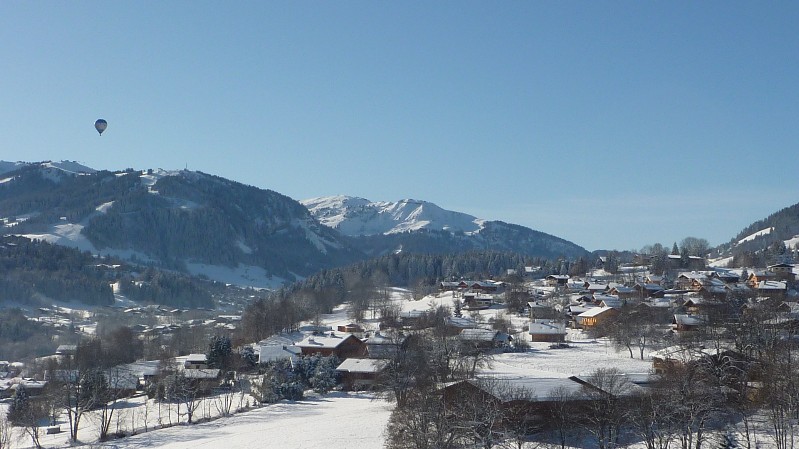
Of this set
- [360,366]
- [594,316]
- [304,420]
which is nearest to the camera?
[304,420]

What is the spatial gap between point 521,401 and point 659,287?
77.5 meters

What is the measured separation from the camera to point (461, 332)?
2904 inches

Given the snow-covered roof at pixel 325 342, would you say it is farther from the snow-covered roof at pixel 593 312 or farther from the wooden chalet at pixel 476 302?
the wooden chalet at pixel 476 302

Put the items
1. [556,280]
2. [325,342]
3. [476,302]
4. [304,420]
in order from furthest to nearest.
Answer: [556,280], [476,302], [325,342], [304,420]

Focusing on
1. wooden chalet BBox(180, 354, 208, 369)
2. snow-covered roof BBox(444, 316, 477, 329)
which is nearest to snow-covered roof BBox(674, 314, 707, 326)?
snow-covered roof BBox(444, 316, 477, 329)

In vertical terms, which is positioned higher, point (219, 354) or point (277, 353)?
point (219, 354)

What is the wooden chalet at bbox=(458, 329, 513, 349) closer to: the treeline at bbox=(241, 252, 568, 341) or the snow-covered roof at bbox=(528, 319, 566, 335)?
the snow-covered roof at bbox=(528, 319, 566, 335)

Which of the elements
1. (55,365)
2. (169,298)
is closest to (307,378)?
(55,365)

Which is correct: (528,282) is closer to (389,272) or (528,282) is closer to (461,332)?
(389,272)

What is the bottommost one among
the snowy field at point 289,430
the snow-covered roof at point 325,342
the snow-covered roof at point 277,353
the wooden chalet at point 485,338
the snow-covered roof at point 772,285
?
the snowy field at point 289,430

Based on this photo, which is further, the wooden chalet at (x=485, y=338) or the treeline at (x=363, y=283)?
the treeline at (x=363, y=283)

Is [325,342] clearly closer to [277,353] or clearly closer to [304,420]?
[277,353]

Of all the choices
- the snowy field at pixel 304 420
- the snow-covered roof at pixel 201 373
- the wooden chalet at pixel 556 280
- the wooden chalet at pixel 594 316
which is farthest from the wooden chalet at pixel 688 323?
the wooden chalet at pixel 556 280

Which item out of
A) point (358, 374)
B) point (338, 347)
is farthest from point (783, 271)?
point (358, 374)
